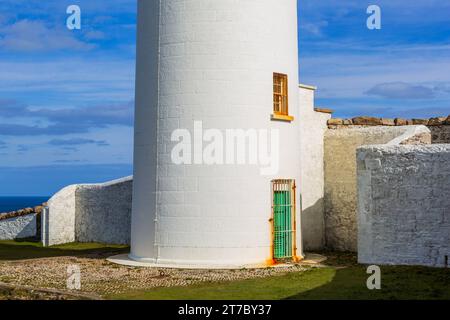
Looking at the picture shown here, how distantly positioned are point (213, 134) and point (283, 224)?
9.56 ft

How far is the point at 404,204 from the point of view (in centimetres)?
1450

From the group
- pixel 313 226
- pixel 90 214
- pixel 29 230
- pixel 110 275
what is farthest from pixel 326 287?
pixel 29 230

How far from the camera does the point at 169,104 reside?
15.4 metres

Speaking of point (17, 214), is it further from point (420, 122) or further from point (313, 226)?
point (420, 122)

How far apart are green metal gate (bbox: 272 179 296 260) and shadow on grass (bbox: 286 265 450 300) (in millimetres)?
1924

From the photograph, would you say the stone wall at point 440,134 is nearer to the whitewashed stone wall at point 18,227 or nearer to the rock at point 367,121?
the rock at point 367,121

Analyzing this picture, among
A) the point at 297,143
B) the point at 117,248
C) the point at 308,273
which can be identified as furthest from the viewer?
the point at 117,248

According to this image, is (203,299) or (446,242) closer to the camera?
(203,299)

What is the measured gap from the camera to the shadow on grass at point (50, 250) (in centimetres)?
1827

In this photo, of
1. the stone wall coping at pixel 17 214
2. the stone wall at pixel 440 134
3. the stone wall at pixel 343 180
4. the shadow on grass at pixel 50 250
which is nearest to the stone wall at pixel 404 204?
the stone wall at pixel 343 180

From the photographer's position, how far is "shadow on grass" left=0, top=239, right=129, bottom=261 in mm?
18266
